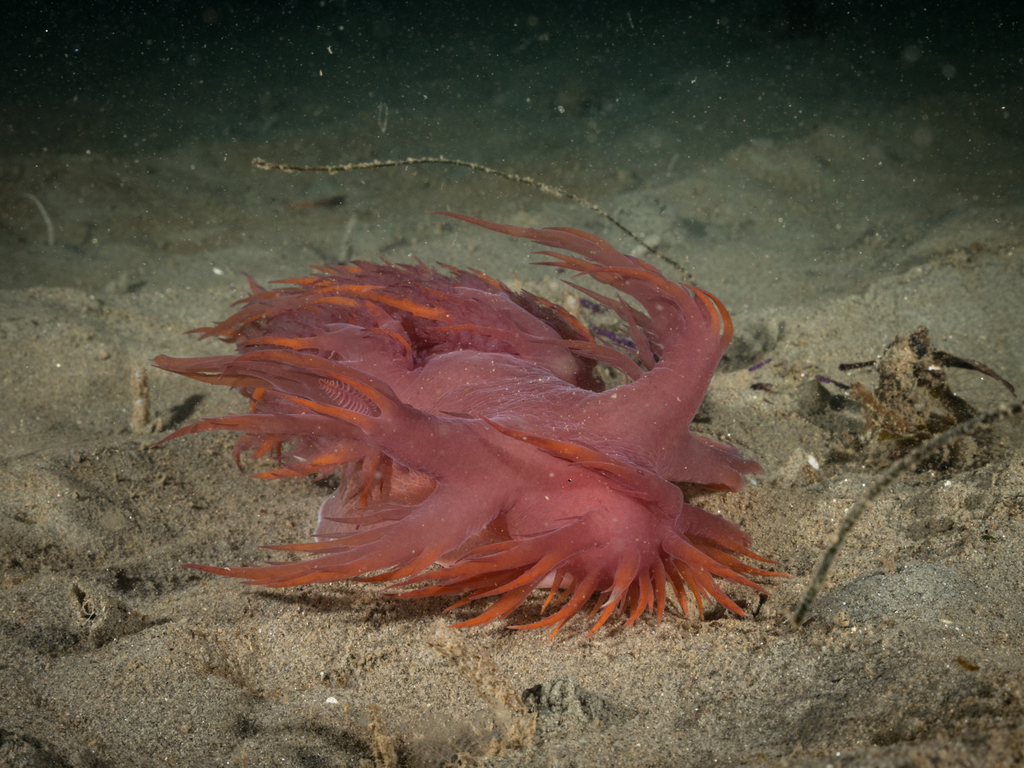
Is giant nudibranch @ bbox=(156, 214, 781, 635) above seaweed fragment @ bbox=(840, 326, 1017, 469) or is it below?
below

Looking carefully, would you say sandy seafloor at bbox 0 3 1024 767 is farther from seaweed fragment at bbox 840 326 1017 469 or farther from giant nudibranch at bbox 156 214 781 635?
giant nudibranch at bbox 156 214 781 635

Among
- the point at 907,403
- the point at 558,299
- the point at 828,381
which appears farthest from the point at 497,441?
the point at 558,299

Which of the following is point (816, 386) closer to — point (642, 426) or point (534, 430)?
point (642, 426)

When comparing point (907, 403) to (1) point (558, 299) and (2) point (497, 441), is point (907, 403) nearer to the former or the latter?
(2) point (497, 441)

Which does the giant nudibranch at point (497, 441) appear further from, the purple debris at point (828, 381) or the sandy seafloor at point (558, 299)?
the purple debris at point (828, 381)

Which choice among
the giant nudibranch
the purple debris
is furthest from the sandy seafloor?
the giant nudibranch

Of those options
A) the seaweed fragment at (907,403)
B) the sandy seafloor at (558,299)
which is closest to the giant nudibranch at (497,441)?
the sandy seafloor at (558,299)

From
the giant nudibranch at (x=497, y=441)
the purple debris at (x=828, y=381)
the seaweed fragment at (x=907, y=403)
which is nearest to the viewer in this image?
the giant nudibranch at (x=497, y=441)
